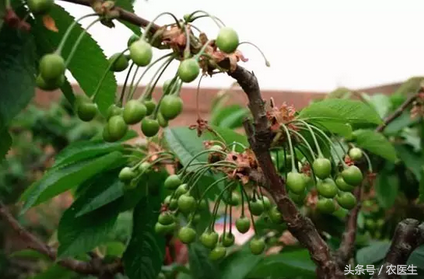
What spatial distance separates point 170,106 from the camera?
449 millimetres

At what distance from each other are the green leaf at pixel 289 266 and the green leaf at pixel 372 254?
78mm

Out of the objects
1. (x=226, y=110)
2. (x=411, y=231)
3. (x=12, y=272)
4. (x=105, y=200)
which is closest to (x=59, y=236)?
(x=105, y=200)

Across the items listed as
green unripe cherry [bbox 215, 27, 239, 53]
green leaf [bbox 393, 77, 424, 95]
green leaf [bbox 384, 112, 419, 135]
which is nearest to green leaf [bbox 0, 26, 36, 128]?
green unripe cherry [bbox 215, 27, 239, 53]

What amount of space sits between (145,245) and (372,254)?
0.32 meters

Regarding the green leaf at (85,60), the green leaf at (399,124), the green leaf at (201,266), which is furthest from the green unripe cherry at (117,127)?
the green leaf at (399,124)

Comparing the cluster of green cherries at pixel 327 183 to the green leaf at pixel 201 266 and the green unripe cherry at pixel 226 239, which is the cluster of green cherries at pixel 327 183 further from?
the green leaf at pixel 201 266

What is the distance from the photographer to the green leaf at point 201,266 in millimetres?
978

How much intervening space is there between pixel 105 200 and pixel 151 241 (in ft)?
0.29

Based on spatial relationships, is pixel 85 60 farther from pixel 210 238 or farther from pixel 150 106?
pixel 210 238

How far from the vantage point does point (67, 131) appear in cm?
195

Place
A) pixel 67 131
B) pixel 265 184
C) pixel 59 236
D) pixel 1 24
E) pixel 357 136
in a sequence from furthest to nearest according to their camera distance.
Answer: pixel 67 131
pixel 357 136
pixel 59 236
pixel 265 184
pixel 1 24

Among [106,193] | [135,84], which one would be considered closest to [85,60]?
[135,84]

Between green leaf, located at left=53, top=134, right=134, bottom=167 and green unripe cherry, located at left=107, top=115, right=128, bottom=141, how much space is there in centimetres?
35

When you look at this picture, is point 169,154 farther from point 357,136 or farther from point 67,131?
point 67,131
